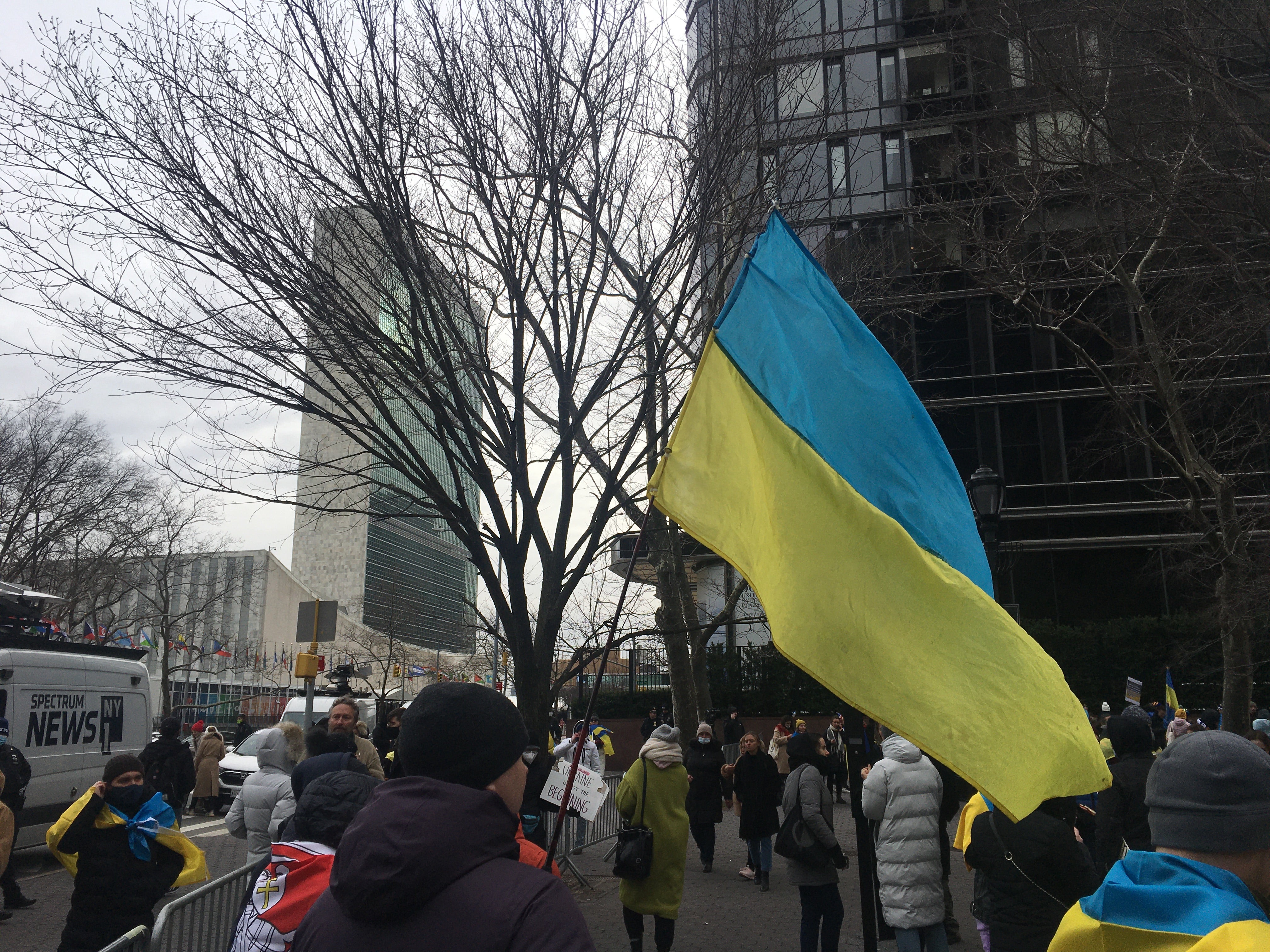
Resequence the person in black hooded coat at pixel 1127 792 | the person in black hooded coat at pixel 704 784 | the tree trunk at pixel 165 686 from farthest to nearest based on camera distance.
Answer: the tree trunk at pixel 165 686 < the person in black hooded coat at pixel 704 784 < the person in black hooded coat at pixel 1127 792

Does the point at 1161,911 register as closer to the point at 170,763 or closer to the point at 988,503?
the point at 988,503

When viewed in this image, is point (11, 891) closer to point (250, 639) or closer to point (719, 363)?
point (719, 363)

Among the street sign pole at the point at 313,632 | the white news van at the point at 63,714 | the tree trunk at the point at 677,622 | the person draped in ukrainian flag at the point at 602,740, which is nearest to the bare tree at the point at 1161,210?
the tree trunk at the point at 677,622

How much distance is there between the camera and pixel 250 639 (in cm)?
7038

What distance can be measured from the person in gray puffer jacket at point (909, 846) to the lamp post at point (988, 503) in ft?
12.3

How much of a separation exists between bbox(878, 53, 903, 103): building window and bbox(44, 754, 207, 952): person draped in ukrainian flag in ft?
76.6

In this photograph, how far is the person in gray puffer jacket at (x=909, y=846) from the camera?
6234 millimetres

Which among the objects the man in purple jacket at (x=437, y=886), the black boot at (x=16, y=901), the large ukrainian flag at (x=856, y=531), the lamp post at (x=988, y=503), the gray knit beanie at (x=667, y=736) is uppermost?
the lamp post at (x=988, y=503)

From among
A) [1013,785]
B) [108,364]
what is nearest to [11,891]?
[108,364]

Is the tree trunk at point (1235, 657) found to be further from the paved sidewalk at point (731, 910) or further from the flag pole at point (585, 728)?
A: the flag pole at point (585, 728)

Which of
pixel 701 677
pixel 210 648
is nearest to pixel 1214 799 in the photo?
pixel 701 677

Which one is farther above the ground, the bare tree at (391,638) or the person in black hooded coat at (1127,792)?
the bare tree at (391,638)

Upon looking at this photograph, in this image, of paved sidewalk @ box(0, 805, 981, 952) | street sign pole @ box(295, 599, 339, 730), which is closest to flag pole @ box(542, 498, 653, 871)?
paved sidewalk @ box(0, 805, 981, 952)

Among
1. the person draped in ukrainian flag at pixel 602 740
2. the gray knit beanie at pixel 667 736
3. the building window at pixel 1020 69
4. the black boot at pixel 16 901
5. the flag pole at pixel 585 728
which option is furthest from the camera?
the person draped in ukrainian flag at pixel 602 740
